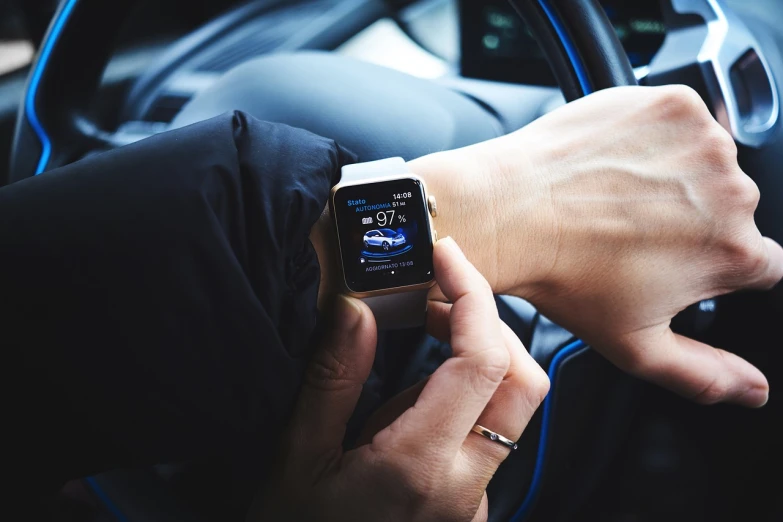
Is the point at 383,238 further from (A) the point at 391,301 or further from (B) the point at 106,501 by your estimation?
(B) the point at 106,501

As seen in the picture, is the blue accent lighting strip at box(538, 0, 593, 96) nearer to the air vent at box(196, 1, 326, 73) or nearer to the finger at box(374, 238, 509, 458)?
the finger at box(374, 238, 509, 458)

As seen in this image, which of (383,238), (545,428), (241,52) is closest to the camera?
(383,238)

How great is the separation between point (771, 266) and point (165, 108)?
1.49 metres

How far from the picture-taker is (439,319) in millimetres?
802

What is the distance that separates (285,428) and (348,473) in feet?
0.34

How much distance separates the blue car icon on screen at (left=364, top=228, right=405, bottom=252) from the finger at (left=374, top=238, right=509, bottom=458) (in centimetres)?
15

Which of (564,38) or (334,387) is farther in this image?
(564,38)

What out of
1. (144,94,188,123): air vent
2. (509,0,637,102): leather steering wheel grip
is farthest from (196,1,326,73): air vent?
(509,0,637,102): leather steering wheel grip

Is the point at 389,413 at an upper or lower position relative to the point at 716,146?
lower

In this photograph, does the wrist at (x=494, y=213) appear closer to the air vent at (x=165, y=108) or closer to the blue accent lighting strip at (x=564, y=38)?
the blue accent lighting strip at (x=564, y=38)

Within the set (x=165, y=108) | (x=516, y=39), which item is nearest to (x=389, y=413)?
(x=516, y=39)

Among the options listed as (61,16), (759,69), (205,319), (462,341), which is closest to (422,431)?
(462,341)

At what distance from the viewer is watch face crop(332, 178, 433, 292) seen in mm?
771

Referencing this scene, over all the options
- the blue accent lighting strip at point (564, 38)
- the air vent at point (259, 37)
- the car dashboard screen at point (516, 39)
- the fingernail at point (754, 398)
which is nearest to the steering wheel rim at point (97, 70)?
the blue accent lighting strip at point (564, 38)
